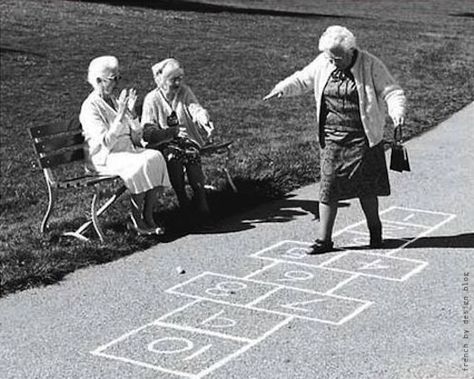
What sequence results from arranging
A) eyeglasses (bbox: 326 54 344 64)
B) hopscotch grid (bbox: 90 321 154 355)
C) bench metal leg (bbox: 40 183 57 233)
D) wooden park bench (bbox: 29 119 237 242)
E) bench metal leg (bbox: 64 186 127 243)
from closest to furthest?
1. hopscotch grid (bbox: 90 321 154 355)
2. eyeglasses (bbox: 326 54 344 64)
3. bench metal leg (bbox: 64 186 127 243)
4. wooden park bench (bbox: 29 119 237 242)
5. bench metal leg (bbox: 40 183 57 233)

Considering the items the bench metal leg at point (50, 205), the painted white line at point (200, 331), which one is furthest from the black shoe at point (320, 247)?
the bench metal leg at point (50, 205)

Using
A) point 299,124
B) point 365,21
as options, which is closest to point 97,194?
point 299,124

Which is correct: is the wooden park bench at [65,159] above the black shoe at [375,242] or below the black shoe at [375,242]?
above

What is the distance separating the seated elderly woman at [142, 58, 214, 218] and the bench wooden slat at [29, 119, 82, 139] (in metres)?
0.61

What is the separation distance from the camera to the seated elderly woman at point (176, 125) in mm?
8938

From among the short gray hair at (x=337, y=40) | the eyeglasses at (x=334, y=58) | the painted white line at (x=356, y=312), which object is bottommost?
the painted white line at (x=356, y=312)

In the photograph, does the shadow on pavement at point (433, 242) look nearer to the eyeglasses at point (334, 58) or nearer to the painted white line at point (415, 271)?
the painted white line at point (415, 271)

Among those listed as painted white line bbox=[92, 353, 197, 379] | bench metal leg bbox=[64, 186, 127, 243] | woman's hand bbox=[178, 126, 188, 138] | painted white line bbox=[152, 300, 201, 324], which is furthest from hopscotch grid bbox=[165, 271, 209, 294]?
woman's hand bbox=[178, 126, 188, 138]

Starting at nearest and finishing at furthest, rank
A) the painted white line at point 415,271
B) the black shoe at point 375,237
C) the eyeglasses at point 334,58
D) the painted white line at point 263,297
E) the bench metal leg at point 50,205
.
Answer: the painted white line at point 263,297, the painted white line at point 415,271, the eyeglasses at point 334,58, the black shoe at point 375,237, the bench metal leg at point 50,205

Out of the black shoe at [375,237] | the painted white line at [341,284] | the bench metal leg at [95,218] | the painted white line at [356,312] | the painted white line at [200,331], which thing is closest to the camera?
the painted white line at [200,331]

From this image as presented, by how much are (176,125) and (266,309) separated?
2839 mm

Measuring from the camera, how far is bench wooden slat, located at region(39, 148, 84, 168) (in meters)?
8.45

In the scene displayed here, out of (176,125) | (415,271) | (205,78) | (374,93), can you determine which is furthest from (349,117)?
(205,78)

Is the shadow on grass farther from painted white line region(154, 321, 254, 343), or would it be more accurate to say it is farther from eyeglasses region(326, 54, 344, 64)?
painted white line region(154, 321, 254, 343)
